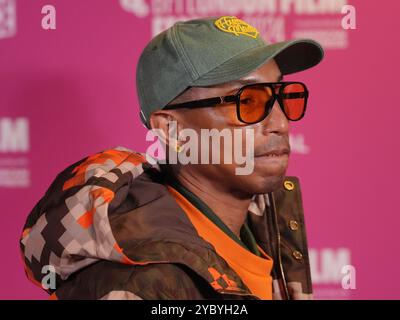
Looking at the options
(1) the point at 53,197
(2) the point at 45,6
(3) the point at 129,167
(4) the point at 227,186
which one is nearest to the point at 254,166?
(4) the point at 227,186

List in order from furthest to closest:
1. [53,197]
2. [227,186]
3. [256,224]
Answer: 1. [256,224]
2. [227,186]
3. [53,197]

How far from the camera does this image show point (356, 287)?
2.00 meters

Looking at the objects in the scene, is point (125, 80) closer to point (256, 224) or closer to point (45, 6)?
point (45, 6)

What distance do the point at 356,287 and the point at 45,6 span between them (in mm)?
1241

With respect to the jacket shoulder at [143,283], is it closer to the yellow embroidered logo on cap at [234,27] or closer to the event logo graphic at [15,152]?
the yellow embroidered logo on cap at [234,27]

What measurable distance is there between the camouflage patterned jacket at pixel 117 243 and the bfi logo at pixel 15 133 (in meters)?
0.77

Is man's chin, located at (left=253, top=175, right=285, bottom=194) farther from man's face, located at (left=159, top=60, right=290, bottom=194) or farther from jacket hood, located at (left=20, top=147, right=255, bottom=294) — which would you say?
jacket hood, located at (left=20, top=147, right=255, bottom=294)

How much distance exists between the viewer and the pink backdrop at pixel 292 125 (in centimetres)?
193

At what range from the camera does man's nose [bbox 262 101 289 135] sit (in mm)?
1201

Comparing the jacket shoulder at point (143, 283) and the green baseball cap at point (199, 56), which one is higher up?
the green baseball cap at point (199, 56)

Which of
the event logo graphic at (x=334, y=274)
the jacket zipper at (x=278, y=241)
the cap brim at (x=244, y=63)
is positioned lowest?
the event logo graphic at (x=334, y=274)

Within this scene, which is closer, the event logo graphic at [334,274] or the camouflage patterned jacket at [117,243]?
the camouflage patterned jacket at [117,243]

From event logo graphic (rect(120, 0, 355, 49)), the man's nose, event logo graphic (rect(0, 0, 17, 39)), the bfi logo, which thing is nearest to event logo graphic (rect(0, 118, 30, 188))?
the bfi logo

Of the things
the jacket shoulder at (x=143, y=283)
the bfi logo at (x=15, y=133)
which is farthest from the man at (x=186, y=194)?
the bfi logo at (x=15, y=133)
